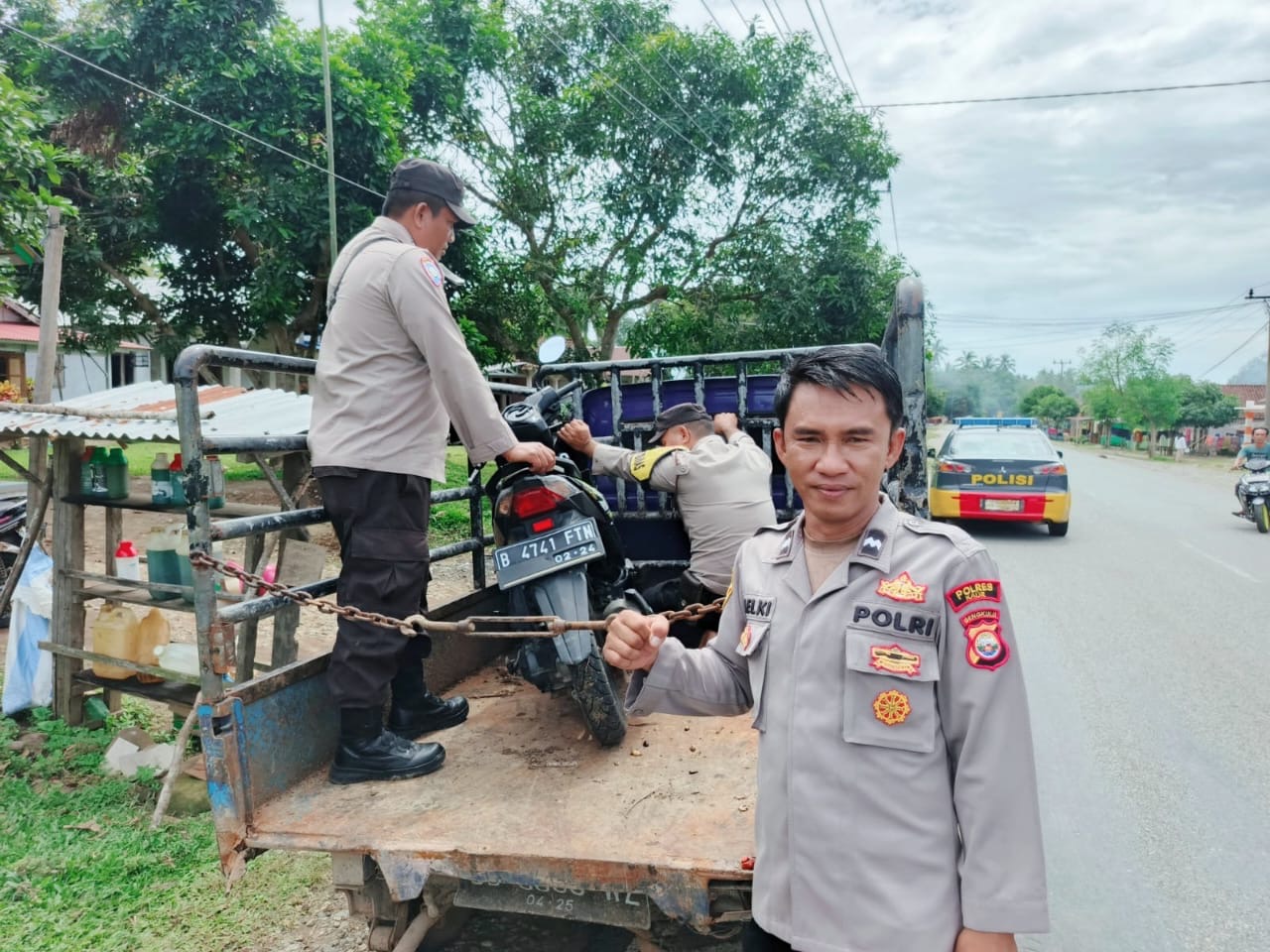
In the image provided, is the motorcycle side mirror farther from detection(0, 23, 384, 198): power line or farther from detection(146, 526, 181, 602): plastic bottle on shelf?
detection(0, 23, 384, 198): power line

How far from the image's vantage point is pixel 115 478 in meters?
4.54

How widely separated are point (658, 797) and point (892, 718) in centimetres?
108

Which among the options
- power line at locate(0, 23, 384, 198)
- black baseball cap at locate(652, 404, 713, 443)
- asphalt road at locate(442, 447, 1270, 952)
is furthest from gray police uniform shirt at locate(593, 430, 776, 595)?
power line at locate(0, 23, 384, 198)

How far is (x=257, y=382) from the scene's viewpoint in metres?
10.4

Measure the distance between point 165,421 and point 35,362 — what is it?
18.8 metres

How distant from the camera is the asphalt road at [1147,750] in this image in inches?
112

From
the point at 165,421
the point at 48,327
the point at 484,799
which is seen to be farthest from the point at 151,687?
the point at 484,799

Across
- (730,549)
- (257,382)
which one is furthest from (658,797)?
(257,382)

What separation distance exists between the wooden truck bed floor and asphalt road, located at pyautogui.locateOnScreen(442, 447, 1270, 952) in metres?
0.70

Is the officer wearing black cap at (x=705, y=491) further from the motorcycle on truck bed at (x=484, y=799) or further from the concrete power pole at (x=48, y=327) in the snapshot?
the concrete power pole at (x=48, y=327)

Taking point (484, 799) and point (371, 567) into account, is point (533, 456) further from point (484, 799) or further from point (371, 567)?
point (484, 799)

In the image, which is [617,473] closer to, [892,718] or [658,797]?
[658,797]

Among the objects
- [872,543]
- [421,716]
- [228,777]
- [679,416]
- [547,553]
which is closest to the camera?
[872,543]

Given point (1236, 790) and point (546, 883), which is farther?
point (1236, 790)
